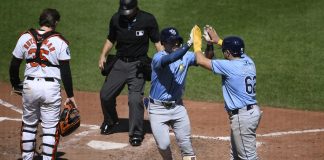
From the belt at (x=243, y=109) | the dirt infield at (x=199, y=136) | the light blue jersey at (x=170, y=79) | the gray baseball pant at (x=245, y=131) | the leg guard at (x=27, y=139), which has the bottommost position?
the dirt infield at (x=199, y=136)

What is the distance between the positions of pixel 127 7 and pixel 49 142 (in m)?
2.49

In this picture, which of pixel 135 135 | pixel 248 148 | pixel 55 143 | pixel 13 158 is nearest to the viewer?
pixel 248 148

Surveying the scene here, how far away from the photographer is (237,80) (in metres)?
7.69

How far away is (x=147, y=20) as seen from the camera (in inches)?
388

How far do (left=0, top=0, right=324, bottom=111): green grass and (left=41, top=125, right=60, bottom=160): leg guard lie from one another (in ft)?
15.0

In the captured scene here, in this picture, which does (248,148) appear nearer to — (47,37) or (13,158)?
(47,37)

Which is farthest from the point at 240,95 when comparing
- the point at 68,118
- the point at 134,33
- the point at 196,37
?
the point at 134,33

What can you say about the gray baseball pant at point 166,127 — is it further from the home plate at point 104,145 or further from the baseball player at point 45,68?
the home plate at point 104,145

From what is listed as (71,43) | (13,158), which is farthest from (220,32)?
(13,158)

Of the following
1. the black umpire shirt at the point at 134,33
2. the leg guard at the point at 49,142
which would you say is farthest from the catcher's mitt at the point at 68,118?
the black umpire shirt at the point at 134,33

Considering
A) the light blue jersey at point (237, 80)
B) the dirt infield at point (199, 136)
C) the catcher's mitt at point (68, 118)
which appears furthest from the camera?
the dirt infield at point (199, 136)

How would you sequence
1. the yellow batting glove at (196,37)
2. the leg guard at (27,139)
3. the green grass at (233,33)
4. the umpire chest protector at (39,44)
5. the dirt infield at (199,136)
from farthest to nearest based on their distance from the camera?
the green grass at (233,33) < the dirt infield at (199,136) < the leg guard at (27,139) < the umpire chest protector at (39,44) < the yellow batting glove at (196,37)

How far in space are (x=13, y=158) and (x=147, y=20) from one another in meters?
2.86

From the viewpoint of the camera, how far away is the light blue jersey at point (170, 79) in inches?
320
